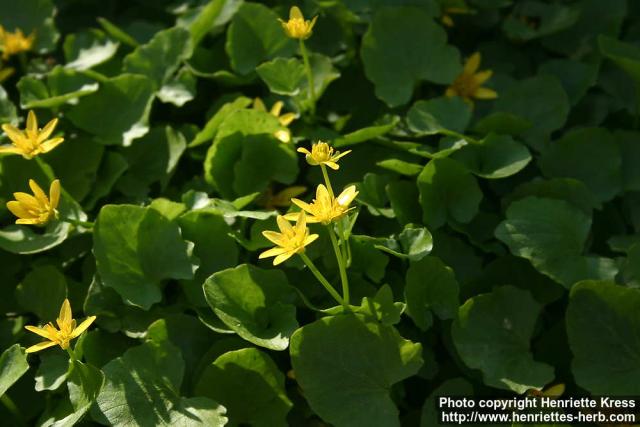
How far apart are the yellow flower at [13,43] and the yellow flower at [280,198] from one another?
28.4 inches

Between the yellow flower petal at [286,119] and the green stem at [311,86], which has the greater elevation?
the green stem at [311,86]

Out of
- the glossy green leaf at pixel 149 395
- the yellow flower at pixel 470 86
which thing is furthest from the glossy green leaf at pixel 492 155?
the glossy green leaf at pixel 149 395

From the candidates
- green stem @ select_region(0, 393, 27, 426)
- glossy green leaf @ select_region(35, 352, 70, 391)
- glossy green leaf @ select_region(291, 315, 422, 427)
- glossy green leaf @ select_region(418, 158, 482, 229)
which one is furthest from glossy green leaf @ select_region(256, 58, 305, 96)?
green stem @ select_region(0, 393, 27, 426)

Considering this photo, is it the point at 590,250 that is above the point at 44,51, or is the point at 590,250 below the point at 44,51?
below

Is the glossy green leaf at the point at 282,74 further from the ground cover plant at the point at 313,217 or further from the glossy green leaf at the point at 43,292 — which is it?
the glossy green leaf at the point at 43,292

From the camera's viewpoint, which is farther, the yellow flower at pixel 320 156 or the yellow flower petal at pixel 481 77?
the yellow flower petal at pixel 481 77

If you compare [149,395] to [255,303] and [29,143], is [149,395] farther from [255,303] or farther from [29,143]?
[29,143]

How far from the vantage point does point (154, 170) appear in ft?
5.63

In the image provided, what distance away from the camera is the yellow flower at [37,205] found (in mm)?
1401

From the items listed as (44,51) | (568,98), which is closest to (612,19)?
(568,98)

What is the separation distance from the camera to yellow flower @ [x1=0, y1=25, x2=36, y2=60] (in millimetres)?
1883

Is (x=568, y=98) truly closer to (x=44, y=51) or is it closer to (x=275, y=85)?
(x=275, y=85)

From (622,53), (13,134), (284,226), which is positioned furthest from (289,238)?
(622,53)

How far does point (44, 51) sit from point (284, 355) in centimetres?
100
